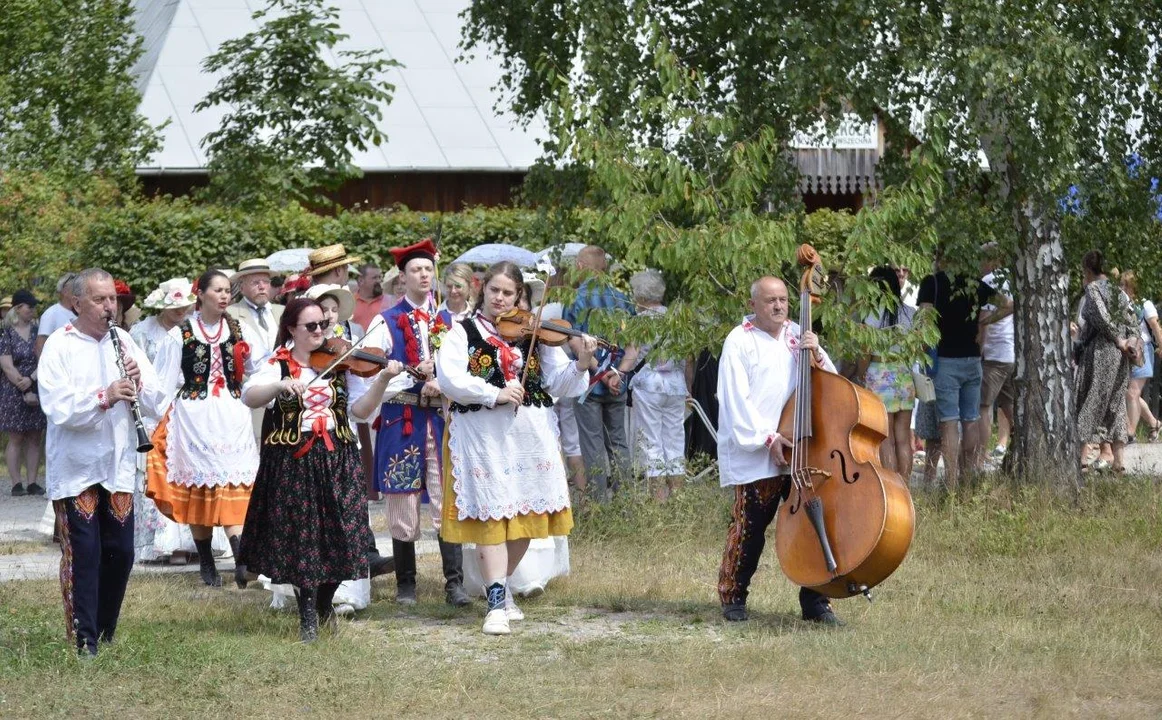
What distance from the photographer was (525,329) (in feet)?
26.7

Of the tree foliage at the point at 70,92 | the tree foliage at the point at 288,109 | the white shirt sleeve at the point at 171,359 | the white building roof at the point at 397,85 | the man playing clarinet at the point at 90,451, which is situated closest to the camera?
the man playing clarinet at the point at 90,451

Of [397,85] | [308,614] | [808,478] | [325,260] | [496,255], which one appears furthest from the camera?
[397,85]

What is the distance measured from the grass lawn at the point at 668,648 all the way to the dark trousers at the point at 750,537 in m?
0.18

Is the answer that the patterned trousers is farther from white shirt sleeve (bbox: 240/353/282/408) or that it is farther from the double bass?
the double bass

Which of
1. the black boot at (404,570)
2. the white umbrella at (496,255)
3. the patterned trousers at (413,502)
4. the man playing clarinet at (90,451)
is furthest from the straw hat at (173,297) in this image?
the white umbrella at (496,255)

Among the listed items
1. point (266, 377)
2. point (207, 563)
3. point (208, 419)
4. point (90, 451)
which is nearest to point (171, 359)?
point (208, 419)

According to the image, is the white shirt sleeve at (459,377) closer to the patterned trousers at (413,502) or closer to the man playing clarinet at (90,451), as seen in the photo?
the patterned trousers at (413,502)

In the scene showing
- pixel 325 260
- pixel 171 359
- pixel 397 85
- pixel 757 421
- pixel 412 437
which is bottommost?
pixel 412 437

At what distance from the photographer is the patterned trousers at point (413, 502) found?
901 centimetres

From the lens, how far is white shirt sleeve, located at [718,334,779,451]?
792 centimetres

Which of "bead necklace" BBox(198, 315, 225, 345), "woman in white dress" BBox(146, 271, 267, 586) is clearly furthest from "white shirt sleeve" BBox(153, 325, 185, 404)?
"bead necklace" BBox(198, 315, 225, 345)

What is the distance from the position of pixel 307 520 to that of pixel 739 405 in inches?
84.9

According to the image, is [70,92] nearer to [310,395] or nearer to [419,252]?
[419,252]

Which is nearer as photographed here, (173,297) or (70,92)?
(173,297)
